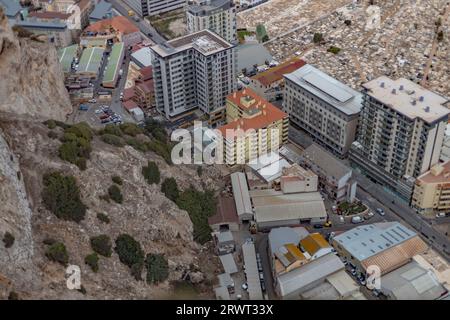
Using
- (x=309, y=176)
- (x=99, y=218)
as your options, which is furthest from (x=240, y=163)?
(x=99, y=218)

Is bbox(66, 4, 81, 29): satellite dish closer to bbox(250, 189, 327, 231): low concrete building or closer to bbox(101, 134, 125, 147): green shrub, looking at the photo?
bbox(101, 134, 125, 147): green shrub

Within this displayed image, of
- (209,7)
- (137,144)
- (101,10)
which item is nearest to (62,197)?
(137,144)

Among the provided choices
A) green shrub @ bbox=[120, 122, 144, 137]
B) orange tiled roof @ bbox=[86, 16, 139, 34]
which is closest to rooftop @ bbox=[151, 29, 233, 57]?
green shrub @ bbox=[120, 122, 144, 137]

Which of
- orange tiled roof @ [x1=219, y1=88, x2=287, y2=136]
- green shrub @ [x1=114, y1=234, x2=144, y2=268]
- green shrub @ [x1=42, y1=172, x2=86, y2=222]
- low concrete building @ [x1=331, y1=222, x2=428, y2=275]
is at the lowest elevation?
low concrete building @ [x1=331, y1=222, x2=428, y2=275]

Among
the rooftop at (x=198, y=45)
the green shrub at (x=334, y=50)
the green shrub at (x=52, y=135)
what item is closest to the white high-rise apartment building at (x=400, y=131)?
the rooftop at (x=198, y=45)

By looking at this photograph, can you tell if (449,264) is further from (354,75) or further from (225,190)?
(354,75)

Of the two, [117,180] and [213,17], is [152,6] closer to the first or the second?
[213,17]

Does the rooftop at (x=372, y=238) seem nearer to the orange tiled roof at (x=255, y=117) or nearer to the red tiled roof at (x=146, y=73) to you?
the orange tiled roof at (x=255, y=117)
